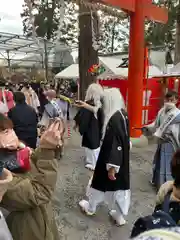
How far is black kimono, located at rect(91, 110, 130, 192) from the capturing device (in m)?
2.71

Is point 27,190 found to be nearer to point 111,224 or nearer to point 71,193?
point 111,224

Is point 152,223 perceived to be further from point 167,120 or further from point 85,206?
point 167,120

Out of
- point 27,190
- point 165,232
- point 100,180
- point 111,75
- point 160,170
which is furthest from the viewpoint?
Result: point 111,75

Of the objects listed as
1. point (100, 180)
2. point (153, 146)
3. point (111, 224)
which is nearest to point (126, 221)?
point (111, 224)

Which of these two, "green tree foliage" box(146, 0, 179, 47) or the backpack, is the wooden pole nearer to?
the backpack

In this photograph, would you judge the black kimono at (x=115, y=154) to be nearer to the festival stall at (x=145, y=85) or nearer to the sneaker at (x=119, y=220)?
the sneaker at (x=119, y=220)

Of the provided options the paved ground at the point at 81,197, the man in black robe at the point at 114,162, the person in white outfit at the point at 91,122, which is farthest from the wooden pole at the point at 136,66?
the man in black robe at the point at 114,162

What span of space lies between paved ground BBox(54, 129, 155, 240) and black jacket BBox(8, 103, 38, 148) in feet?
2.85

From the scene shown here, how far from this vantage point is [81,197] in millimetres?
3656

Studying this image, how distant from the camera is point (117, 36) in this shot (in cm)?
2816

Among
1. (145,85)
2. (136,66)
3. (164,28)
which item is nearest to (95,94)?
(136,66)

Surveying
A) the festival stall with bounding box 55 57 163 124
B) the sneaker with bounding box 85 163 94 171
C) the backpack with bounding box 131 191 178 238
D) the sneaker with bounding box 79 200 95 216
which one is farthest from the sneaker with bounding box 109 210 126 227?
the festival stall with bounding box 55 57 163 124

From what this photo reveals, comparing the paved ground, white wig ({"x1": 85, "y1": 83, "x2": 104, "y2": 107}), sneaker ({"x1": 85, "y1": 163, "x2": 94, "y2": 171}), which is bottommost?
the paved ground

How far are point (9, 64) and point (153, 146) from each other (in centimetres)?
1217
